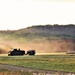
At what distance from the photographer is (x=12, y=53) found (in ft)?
530

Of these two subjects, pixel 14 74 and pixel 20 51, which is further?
pixel 20 51

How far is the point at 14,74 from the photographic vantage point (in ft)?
196

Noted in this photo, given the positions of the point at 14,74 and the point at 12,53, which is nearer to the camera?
the point at 14,74

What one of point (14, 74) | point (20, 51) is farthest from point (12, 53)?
point (14, 74)

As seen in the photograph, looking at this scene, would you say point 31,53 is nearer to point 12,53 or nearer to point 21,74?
point 12,53

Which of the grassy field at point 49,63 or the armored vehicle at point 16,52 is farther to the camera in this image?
the armored vehicle at point 16,52

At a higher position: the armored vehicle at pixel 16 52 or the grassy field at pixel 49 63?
the armored vehicle at pixel 16 52

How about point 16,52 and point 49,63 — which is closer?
point 49,63

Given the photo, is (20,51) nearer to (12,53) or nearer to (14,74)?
(12,53)

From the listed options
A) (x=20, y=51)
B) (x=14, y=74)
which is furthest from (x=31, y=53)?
(x=14, y=74)

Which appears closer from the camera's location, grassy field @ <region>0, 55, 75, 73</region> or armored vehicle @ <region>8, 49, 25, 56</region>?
grassy field @ <region>0, 55, 75, 73</region>

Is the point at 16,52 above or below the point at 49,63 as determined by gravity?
above

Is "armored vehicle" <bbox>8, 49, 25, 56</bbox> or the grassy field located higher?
"armored vehicle" <bbox>8, 49, 25, 56</bbox>

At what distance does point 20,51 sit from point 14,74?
347 feet
